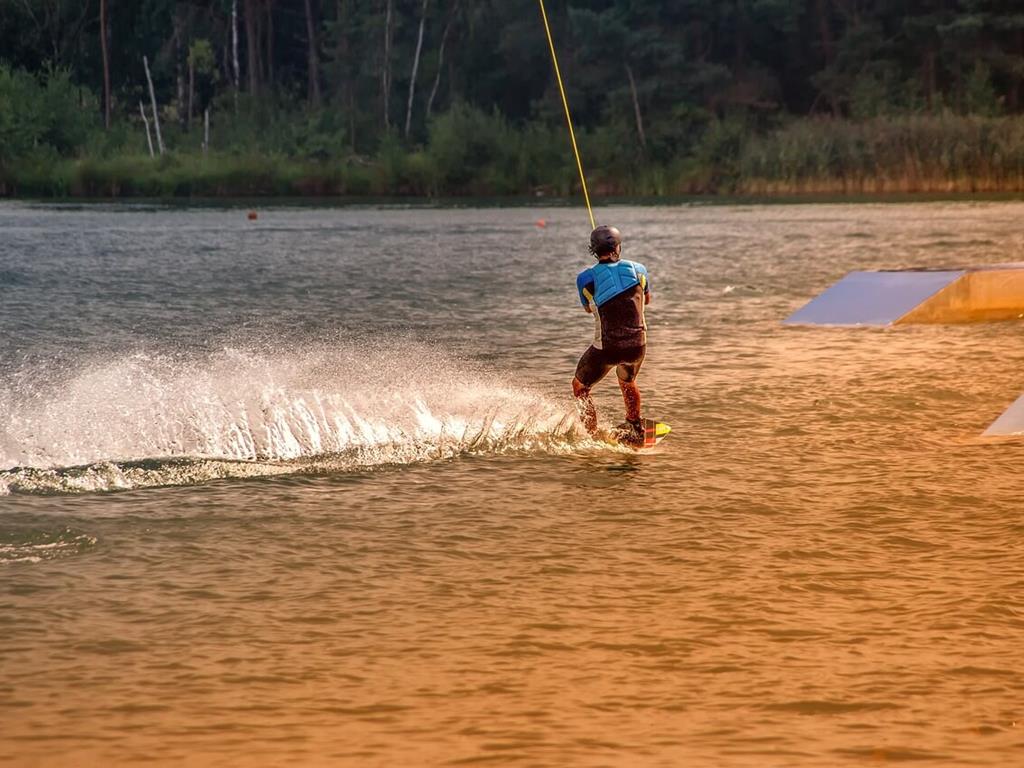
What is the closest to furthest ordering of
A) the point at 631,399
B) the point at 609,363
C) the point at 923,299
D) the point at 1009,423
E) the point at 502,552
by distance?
the point at 502,552 → the point at 609,363 → the point at 631,399 → the point at 1009,423 → the point at 923,299

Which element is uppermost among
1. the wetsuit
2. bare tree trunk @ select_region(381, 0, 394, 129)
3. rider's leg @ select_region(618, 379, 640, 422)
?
bare tree trunk @ select_region(381, 0, 394, 129)

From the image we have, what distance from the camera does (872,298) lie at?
18.2m

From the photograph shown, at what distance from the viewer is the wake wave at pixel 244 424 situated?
9844 mm

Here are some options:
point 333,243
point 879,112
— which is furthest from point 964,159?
point 333,243

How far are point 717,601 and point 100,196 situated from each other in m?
59.3

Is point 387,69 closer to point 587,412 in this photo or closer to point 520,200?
point 520,200

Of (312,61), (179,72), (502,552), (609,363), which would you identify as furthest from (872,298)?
(312,61)

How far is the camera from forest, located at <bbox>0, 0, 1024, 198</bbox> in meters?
55.9

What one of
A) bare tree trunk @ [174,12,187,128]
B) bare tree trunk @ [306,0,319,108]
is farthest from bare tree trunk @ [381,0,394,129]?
bare tree trunk @ [174,12,187,128]

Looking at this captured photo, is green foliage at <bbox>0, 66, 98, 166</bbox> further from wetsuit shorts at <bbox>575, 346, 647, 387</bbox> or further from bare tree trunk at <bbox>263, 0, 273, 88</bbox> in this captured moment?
wetsuit shorts at <bbox>575, 346, 647, 387</bbox>

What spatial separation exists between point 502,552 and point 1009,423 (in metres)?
4.26

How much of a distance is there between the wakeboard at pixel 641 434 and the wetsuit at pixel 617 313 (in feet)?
0.84

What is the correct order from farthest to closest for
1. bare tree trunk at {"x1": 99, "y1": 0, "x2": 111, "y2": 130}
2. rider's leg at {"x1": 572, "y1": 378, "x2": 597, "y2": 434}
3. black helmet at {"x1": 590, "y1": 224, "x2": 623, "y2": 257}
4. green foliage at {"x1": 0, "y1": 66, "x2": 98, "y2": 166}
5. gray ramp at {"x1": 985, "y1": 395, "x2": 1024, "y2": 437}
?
bare tree trunk at {"x1": 99, "y1": 0, "x2": 111, "y2": 130} < green foliage at {"x1": 0, "y1": 66, "x2": 98, "y2": 166} < gray ramp at {"x1": 985, "y1": 395, "x2": 1024, "y2": 437} < rider's leg at {"x1": 572, "y1": 378, "x2": 597, "y2": 434} < black helmet at {"x1": 590, "y1": 224, "x2": 623, "y2": 257}

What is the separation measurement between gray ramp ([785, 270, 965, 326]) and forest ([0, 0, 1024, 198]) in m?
31.9
